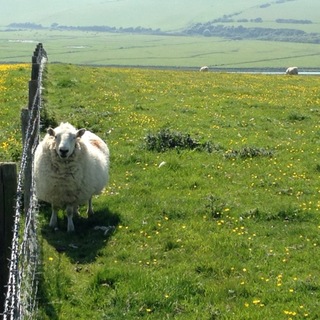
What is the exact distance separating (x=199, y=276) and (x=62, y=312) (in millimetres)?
2430

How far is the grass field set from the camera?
826 centimetres

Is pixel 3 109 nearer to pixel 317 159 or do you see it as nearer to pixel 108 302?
pixel 317 159

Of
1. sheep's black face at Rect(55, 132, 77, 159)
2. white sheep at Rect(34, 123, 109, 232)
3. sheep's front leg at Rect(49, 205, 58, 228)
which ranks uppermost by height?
sheep's black face at Rect(55, 132, 77, 159)

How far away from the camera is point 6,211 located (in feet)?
20.4

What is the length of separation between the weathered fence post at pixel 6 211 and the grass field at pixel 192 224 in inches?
58.6

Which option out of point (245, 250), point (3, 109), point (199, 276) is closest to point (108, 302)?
point (199, 276)

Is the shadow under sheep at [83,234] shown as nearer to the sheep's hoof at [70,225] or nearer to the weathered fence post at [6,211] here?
the sheep's hoof at [70,225]

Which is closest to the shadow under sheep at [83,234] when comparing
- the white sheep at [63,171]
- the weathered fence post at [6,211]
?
the white sheep at [63,171]

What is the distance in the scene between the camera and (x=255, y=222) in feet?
37.6

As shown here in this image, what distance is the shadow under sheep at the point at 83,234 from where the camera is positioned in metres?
10.1

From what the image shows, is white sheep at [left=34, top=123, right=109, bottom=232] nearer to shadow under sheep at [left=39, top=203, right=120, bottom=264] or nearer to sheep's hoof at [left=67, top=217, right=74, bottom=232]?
sheep's hoof at [left=67, top=217, right=74, bottom=232]

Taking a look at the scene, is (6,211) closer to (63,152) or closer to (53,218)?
(63,152)

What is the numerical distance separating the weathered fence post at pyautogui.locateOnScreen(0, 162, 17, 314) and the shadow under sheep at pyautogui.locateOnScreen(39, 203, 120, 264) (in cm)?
318

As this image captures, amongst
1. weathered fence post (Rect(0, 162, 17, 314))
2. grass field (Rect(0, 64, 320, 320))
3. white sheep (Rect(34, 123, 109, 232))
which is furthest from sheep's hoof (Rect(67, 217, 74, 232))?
weathered fence post (Rect(0, 162, 17, 314))
